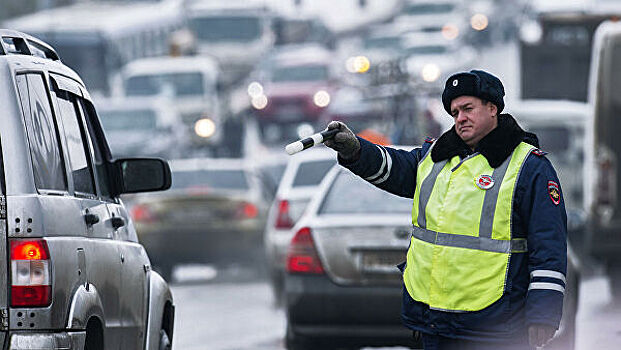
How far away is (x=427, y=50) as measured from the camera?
5375cm

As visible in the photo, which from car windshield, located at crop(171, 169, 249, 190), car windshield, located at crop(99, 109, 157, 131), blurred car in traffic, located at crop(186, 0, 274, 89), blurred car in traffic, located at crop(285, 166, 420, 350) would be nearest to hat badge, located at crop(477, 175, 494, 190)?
blurred car in traffic, located at crop(285, 166, 420, 350)

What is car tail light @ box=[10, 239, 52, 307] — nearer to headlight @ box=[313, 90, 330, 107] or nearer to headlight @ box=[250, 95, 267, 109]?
headlight @ box=[250, 95, 267, 109]

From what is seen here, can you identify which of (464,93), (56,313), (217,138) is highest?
(464,93)

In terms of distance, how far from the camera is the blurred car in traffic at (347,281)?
33.7 ft

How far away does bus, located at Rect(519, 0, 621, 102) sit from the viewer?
1031 inches

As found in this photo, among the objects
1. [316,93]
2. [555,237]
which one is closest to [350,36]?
[316,93]

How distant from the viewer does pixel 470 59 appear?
177 feet

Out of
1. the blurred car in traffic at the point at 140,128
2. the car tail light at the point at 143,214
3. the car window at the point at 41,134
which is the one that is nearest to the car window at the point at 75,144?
the car window at the point at 41,134

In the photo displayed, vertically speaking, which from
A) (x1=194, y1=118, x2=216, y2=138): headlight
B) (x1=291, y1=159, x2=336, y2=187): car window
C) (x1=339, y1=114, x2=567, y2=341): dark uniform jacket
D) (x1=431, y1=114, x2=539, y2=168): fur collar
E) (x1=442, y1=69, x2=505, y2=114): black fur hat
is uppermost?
(x1=442, y1=69, x2=505, y2=114): black fur hat

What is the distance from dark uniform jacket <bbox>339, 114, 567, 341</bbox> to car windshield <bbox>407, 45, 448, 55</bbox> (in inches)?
1863

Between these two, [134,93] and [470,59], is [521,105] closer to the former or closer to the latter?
[134,93]

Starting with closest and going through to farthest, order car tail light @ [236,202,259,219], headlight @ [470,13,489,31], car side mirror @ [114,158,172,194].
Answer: car side mirror @ [114,158,172,194] → car tail light @ [236,202,259,219] → headlight @ [470,13,489,31]

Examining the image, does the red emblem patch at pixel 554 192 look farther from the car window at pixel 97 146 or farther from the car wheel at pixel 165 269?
the car wheel at pixel 165 269

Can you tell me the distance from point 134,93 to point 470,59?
18.7 meters
